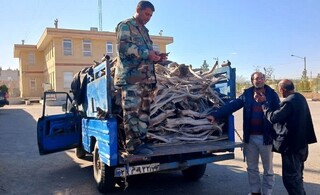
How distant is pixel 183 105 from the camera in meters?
5.41

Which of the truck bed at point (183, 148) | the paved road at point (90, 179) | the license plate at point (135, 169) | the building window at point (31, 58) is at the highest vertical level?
the building window at point (31, 58)

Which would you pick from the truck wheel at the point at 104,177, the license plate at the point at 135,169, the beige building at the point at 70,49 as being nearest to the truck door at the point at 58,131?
the truck wheel at the point at 104,177

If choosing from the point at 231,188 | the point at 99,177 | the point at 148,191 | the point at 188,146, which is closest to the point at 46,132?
the point at 99,177

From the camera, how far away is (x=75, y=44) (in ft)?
109

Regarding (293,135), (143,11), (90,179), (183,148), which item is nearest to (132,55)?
(143,11)

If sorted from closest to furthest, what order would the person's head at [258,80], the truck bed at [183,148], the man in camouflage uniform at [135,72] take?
the truck bed at [183,148], the man in camouflage uniform at [135,72], the person's head at [258,80]

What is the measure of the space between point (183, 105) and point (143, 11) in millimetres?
1692

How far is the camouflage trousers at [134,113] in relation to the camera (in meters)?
4.39

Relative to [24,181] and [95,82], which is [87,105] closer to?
[95,82]

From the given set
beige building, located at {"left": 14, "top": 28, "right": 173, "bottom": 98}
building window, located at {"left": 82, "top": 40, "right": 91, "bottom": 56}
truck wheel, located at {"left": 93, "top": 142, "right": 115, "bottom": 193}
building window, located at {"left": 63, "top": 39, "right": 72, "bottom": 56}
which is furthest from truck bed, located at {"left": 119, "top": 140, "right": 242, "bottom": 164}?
building window, located at {"left": 82, "top": 40, "right": 91, "bottom": 56}

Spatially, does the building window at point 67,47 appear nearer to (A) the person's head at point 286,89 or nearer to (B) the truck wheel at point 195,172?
(B) the truck wheel at point 195,172

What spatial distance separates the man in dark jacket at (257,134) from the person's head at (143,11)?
1.70m

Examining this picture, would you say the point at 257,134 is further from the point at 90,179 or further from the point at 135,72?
the point at 90,179

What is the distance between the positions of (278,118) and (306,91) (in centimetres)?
3723
